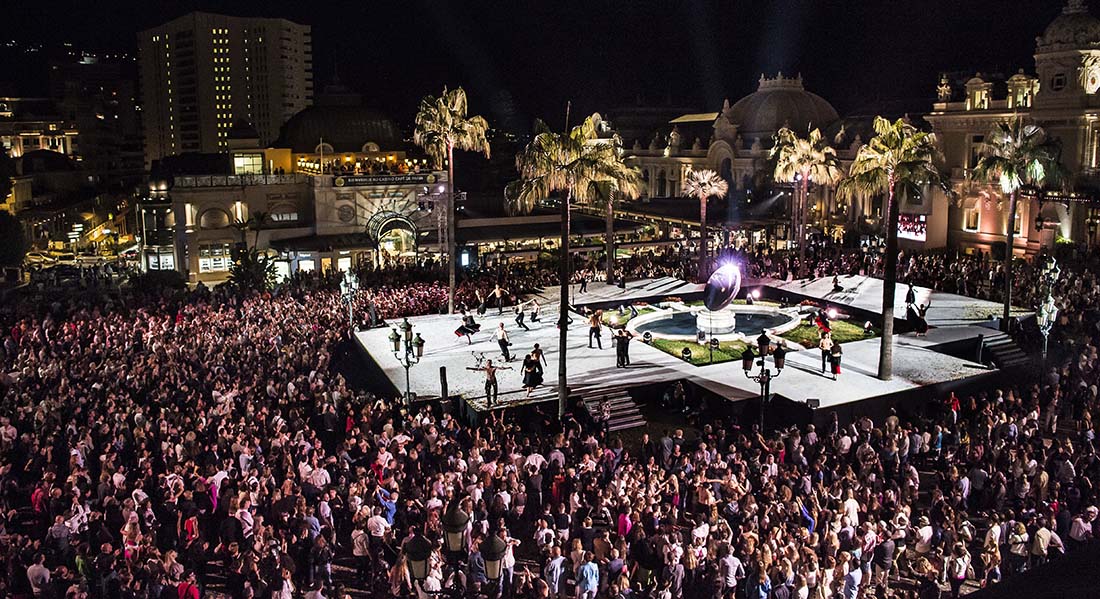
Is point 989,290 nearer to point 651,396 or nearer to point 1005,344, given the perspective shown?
point 1005,344

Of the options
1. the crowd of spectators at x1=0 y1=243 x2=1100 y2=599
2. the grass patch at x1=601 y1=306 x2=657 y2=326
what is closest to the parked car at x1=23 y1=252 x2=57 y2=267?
the crowd of spectators at x1=0 y1=243 x2=1100 y2=599

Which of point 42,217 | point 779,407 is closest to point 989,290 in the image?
point 779,407

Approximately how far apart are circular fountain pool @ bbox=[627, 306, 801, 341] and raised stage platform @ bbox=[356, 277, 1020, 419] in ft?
6.40

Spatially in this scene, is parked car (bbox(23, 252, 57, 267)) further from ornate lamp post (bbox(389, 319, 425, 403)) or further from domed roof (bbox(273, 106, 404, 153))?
ornate lamp post (bbox(389, 319, 425, 403))

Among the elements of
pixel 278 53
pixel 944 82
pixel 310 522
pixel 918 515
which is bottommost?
pixel 918 515

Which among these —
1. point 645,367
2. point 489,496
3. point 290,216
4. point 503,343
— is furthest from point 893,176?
point 290,216

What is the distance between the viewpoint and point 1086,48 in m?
45.5

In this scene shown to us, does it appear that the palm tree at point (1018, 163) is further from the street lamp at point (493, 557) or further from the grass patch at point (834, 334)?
the street lamp at point (493, 557)

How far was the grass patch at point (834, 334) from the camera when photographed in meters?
31.9

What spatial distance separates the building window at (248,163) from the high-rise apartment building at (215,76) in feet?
242

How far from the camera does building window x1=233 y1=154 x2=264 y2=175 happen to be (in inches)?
2415

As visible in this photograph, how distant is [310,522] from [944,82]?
2028 inches

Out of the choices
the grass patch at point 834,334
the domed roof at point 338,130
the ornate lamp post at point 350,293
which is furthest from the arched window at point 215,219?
the grass patch at point 834,334

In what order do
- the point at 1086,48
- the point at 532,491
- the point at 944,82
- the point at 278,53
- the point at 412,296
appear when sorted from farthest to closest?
the point at 278,53
the point at 944,82
the point at 1086,48
the point at 412,296
the point at 532,491
